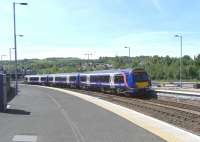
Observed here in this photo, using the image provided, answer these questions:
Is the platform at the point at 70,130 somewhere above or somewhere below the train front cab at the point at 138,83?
below

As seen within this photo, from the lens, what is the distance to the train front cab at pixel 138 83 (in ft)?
155

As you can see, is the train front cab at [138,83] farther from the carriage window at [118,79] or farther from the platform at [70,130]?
the platform at [70,130]

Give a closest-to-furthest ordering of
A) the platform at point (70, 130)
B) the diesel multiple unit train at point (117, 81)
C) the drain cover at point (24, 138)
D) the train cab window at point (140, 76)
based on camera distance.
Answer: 1. the drain cover at point (24, 138)
2. the platform at point (70, 130)
3. the diesel multiple unit train at point (117, 81)
4. the train cab window at point (140, 76)

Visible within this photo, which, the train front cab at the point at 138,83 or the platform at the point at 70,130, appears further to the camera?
the train front cab at the point at 138,83

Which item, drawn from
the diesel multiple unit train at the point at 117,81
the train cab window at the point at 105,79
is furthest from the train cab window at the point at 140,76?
the train cab window at the point at 105,79

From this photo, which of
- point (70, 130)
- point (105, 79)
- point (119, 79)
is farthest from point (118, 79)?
point (70, 130)

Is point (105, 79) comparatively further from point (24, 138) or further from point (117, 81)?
point (24, 138)

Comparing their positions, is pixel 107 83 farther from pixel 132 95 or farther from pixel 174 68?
pixel 174 68

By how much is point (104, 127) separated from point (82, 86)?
57089mm

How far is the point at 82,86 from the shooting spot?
75.8 meters

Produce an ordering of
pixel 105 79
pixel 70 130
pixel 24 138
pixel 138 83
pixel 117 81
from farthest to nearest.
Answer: pixel 105 79 < pixel 117 81 < pixel 138 83 < pixel 70 130 < pixel 24 138

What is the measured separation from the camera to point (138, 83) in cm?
4725

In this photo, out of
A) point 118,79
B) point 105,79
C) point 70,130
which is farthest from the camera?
point 105,79

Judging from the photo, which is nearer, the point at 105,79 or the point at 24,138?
the point at 24,138
